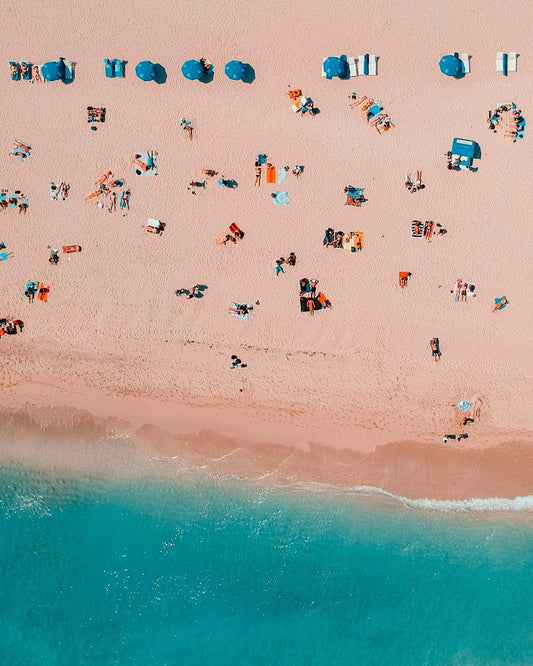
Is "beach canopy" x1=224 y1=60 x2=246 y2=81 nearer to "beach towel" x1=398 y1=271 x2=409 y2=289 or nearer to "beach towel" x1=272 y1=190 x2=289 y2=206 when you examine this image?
"beach towel" x1=272 y1=190 x2=289 y2=206

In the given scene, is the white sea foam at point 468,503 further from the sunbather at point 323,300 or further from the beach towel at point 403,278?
the beach towel at point 403,278

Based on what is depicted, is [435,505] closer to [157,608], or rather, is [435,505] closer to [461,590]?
[461,590]

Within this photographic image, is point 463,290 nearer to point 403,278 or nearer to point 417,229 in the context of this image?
point 403,278

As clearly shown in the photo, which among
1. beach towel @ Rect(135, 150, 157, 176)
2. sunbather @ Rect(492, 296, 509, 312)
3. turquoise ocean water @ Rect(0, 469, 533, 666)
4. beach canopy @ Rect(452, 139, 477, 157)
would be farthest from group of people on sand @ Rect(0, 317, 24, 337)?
sunbather @ Rect(492, 296, 509, 312)

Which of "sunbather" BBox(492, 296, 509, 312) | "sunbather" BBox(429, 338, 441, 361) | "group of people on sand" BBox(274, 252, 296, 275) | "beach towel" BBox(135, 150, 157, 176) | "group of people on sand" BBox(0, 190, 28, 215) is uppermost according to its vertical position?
"beach towel" BBox(135, 150, 157, 176)

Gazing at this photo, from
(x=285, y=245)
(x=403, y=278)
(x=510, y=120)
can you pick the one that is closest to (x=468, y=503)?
(x=403, y=278)

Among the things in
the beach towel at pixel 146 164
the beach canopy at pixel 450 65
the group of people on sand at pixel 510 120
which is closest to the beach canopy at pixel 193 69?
the beach towel at pixel 146 164

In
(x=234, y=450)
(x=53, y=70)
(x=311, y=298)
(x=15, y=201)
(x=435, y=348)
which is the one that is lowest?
(x=234, y=450)
